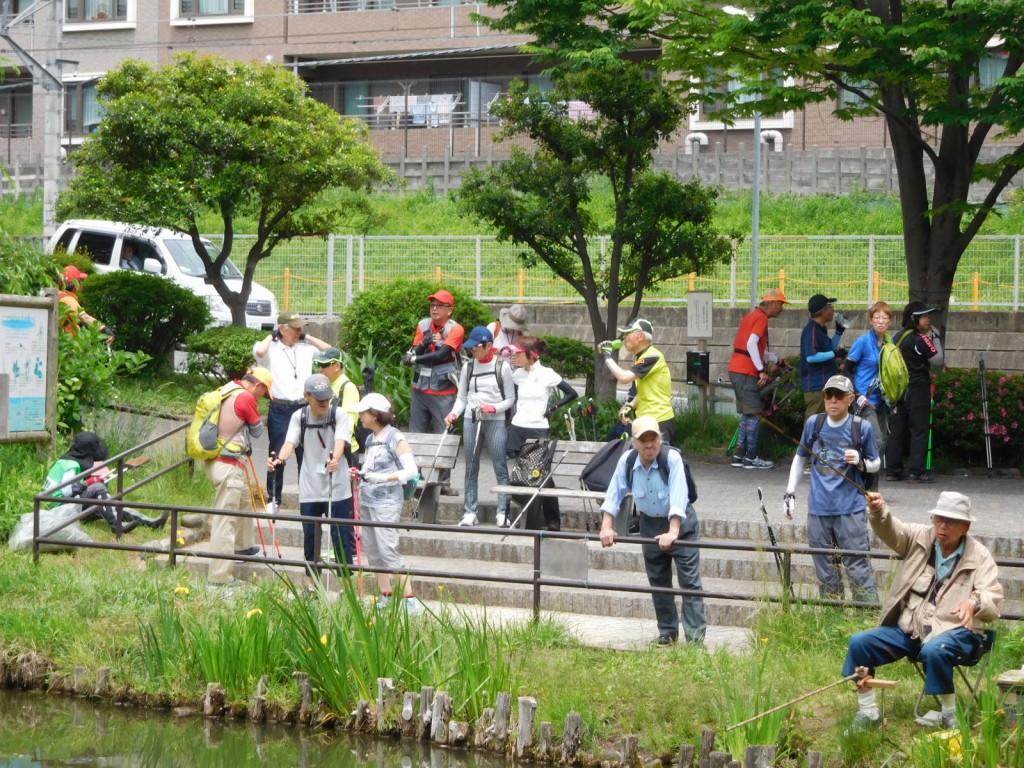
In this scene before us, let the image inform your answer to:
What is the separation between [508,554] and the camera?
1234 cm

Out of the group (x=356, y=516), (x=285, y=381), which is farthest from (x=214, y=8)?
(x=356, y=516)

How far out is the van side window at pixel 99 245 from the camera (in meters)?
23.5

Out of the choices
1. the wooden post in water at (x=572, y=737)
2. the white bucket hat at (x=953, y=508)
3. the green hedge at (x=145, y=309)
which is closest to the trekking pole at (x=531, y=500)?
the wooden post in water at (x=572, y=737)

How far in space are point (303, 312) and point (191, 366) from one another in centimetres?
559

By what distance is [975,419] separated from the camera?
1559 cm

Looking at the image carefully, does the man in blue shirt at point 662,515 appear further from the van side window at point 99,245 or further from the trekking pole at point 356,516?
the van side window at point 99,245

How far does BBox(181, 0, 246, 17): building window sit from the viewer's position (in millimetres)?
39562

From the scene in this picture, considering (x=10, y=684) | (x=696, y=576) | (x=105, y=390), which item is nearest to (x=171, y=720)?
(x=10, y=684)

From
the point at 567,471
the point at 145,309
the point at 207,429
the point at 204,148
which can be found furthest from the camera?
the point at 145,309

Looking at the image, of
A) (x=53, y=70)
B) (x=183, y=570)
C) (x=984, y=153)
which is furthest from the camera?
(x=984, y=153)

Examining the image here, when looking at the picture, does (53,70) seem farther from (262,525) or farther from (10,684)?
(10,684)

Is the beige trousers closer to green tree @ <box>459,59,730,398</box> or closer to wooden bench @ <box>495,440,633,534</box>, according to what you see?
wooden bench @ <box>495,440,633,534</box>

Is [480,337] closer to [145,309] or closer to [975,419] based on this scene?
[975,419]

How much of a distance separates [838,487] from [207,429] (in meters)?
4.96
